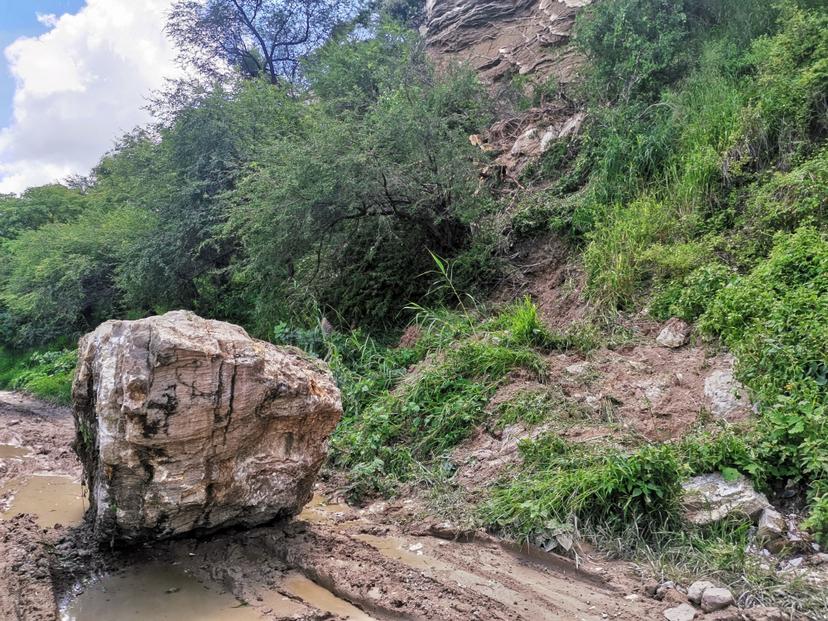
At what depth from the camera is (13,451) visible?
677cm

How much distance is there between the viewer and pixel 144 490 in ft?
11.3

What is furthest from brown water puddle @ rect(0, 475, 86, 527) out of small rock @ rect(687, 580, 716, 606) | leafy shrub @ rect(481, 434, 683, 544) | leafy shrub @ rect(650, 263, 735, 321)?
leafy shrub @ rect(650, 263, 735, 321)

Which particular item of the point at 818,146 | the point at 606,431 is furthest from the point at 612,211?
the point at 606,431

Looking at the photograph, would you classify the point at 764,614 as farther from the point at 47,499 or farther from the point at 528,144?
the point at 528,144

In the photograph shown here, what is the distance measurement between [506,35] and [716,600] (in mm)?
14362

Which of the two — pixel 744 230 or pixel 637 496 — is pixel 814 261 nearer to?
pixel 744 230

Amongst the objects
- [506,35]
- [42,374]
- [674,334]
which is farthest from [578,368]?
[506,35]

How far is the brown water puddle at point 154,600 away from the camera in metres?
3.05

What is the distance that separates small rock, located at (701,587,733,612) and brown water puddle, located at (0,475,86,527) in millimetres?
4057

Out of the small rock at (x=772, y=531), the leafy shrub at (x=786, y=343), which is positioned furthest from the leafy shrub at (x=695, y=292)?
the small rock at (x=772, y=531)

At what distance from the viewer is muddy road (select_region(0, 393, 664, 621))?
3041 mm

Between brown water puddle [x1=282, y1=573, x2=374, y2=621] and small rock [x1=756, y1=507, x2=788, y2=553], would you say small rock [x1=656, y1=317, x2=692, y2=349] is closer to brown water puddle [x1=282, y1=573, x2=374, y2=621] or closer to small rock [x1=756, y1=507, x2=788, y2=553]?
small rock [x1=756, y1=507, x2=788, y2=553]

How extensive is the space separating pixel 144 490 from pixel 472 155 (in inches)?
260

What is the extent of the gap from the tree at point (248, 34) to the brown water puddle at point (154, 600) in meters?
15.7
